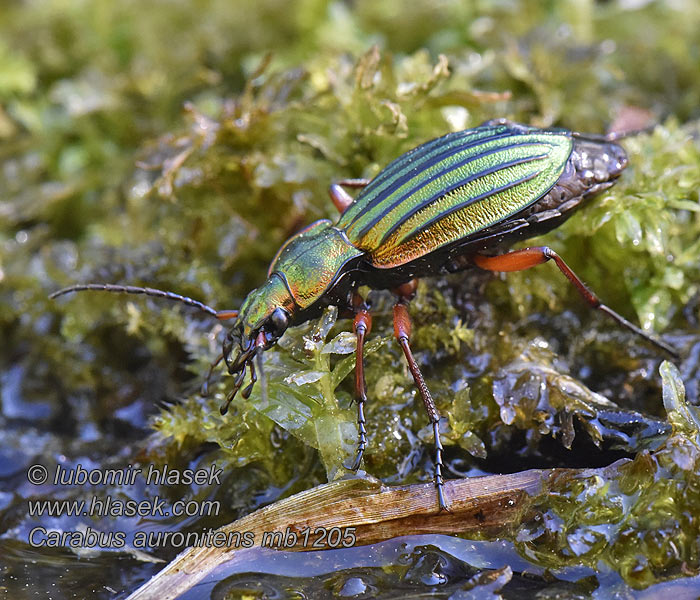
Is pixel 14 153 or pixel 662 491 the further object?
pixel 14 153

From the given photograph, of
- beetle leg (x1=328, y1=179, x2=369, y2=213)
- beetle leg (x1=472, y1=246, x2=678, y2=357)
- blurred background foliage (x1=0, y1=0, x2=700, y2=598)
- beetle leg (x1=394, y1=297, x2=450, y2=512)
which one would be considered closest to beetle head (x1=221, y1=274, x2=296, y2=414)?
blurred background foliage (x1=0, y1=0, x2=700, y2=598)

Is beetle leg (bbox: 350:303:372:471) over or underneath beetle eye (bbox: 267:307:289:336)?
underneath

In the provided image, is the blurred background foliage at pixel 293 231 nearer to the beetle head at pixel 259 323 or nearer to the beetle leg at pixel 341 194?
the beetle head at pixel 259 323

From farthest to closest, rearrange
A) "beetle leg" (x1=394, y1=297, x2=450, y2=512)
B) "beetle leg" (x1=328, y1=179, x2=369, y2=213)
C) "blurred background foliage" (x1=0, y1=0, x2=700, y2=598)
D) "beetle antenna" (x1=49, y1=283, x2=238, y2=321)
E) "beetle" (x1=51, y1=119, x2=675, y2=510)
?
1. "beetle leg" (x1=328, y1=179, x2=369, y2=213)
2. "beetle antenna" (x1=49, y1=283, x2=238, y2=321)
3. "beetle" (x1=51, y1=119, x2=675, y2=510)
4. "blurred background foliage" (x1=0, y1=0, x2=700, y2=598)
5. "beetle leg" (x1=394, y1=297, x2=450, y2=512)

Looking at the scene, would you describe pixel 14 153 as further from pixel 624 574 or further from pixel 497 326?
pixel 624 574

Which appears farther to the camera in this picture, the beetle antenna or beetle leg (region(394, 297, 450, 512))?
the beetle antenna

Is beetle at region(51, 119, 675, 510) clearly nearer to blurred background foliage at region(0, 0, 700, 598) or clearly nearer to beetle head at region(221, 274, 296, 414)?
beetle head at region(221, 274, 296, 414)

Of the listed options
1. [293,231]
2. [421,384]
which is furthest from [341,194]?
[421,384]

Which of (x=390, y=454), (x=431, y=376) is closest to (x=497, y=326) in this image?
(x=431, y=376)
